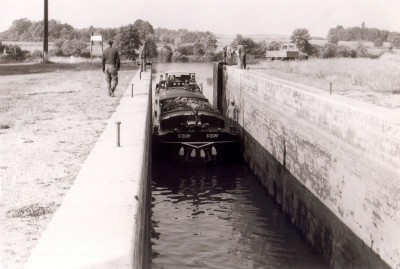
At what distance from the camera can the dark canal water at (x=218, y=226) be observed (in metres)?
10.9

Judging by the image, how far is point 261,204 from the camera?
14.9 m

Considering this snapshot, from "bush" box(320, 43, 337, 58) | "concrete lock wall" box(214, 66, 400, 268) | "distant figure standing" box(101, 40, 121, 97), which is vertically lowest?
"concrete lock wall" box(214, 66, 400, 268)

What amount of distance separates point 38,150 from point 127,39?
6439 cm

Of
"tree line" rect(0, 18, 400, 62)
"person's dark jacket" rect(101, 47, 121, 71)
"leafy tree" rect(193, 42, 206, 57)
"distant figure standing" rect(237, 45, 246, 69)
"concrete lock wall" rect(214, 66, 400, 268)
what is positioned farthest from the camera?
"leafy tree" rect(193, 42, 206, 57)

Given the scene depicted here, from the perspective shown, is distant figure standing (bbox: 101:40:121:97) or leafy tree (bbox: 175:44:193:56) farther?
leafy tree (bbox: 175:44:193:56)

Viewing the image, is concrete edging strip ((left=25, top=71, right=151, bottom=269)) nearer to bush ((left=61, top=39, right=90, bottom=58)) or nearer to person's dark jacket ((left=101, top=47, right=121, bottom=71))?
person's dark jacket ((left=101, top=47, right=121, bottom=71))

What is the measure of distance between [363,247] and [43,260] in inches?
227

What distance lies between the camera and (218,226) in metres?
12.9

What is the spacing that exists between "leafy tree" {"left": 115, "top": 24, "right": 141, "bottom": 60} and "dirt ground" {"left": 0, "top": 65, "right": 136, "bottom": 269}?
169 ft

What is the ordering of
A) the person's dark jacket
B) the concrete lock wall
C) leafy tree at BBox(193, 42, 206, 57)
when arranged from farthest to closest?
leafy tree at BBox(193, 42, 206, 57), the person's dark jacket, the concrete lock wall

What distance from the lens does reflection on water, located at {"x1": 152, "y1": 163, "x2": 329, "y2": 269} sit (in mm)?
10859

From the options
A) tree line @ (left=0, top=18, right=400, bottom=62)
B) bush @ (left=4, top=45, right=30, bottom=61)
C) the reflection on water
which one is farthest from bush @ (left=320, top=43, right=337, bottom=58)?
the reflection on water

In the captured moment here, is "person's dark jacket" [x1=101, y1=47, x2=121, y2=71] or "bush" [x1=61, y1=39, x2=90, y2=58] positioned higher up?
"bush" [x1=61, y1=39, x2=90, y2=58]

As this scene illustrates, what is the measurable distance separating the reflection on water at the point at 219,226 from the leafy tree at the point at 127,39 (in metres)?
55.4
